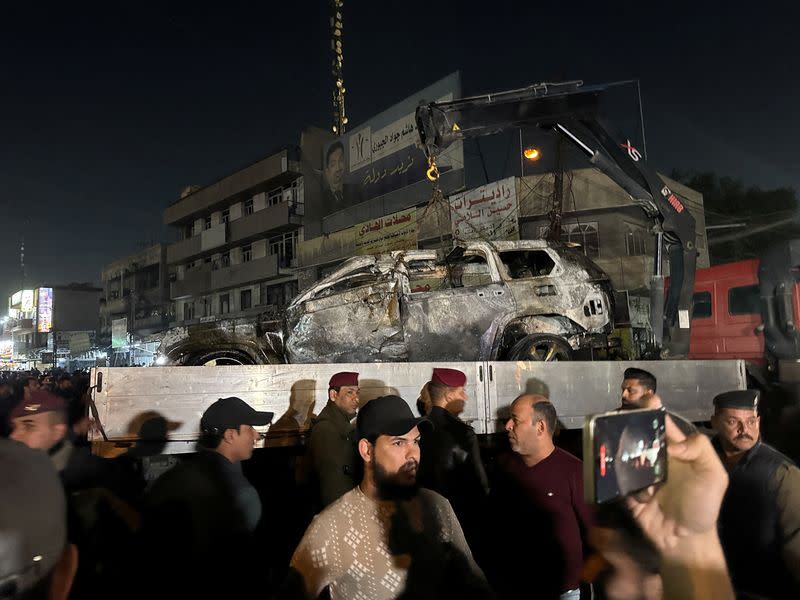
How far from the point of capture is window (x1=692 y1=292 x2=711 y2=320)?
29.4 feet

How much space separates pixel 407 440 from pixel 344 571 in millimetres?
468

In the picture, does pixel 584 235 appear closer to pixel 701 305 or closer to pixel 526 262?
pixel 701 305

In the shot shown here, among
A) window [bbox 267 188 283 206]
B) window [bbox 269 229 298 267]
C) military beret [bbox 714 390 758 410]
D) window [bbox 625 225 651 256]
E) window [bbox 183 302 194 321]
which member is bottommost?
military beret [bbox 714 390 758 410]

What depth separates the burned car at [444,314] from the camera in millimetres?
7602

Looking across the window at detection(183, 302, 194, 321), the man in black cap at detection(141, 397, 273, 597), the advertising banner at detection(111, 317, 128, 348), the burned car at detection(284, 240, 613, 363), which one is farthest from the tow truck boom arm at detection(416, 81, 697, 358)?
the advertising banner at detection(111, 317, 128, 348)

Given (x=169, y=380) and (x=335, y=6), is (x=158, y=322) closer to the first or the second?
(x=335, y=6)

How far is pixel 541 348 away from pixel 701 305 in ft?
10.8

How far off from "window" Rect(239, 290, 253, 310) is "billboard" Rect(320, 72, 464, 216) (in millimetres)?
8294

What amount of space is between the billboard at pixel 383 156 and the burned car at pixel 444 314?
14073 mm

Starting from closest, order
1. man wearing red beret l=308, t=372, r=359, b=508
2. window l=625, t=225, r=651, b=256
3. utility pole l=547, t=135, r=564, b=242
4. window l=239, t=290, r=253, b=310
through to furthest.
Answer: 1. man wearing red beret l=308, t=372, r=359, b=508
2. utility pole l=547, t=135, r=564, b=242
3. window l=625, t=225, r=651, b=256
4. window l=239, t=290, r=253, b=310

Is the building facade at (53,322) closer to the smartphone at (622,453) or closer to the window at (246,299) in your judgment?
the window at (246,299)

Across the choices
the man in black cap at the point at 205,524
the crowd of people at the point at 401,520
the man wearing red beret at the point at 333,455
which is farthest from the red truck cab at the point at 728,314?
the man in black cap at the point at 205,524

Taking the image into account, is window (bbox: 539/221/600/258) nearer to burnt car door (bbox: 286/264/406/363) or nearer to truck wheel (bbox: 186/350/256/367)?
burnt car door (bbox: 286/264/406/363)

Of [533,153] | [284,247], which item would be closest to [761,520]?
[533,153]
